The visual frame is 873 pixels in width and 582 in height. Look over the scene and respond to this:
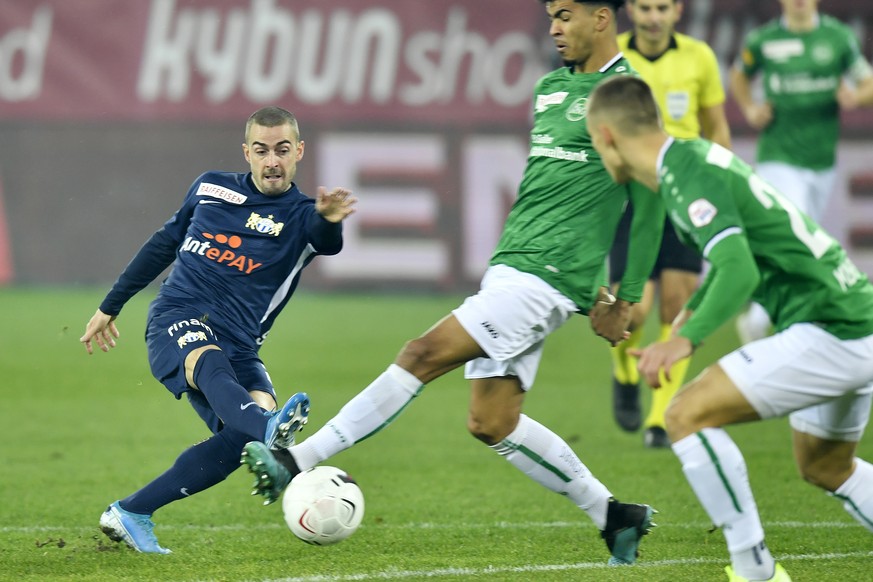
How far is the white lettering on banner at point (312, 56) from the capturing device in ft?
50.0

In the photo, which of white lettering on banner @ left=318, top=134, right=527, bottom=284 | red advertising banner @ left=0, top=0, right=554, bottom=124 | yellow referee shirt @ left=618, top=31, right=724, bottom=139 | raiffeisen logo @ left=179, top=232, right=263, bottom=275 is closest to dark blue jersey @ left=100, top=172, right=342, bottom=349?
raiffeisen logo @ left=179, top=232, right=263, bottom=275

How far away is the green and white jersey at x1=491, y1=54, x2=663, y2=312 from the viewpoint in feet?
17.2

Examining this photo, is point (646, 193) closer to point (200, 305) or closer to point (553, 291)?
point (553, 291)

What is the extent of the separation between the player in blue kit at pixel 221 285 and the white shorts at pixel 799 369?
5.59 feet

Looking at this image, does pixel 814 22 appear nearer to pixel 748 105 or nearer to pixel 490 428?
pixel 748 105

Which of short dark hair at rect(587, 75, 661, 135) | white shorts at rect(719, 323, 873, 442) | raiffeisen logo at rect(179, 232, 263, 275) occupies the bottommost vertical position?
white shorts at rect(719, 323, 873, 442)

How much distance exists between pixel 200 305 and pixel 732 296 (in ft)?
7.52

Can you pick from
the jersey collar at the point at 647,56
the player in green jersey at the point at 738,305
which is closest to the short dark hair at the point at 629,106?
the player in green jersey at the point at 738,305

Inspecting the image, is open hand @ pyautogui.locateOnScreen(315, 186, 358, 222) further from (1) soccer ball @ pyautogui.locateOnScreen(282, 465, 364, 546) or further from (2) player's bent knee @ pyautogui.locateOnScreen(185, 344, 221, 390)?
(1) soccer ball @ pyautogui.locateOnScreen(282, 465, 364, 546)

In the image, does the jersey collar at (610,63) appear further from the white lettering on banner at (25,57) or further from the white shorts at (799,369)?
the white lettering on banner at (25,57)

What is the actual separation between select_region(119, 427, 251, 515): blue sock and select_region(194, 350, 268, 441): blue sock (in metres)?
0.22

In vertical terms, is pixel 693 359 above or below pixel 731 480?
below

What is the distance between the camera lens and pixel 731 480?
13.7 ft

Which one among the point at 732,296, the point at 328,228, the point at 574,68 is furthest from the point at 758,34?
the point at 732,296
